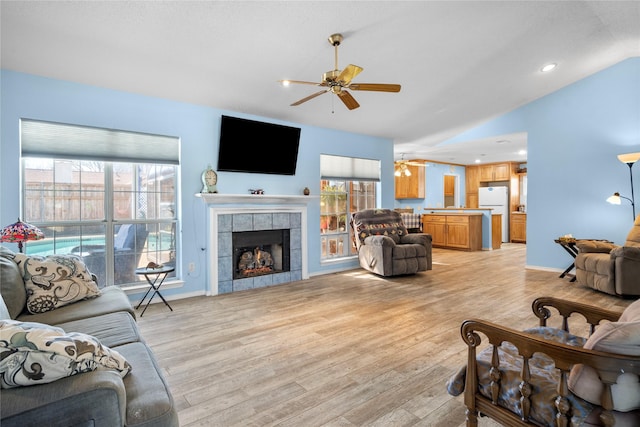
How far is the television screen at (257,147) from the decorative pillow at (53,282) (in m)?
2.21

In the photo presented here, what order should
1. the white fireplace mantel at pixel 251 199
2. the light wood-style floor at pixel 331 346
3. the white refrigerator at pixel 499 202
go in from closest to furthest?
the light wood-style floor at pixel 331 346
the white fireplace mantel at pixel 251 199
the white refrigerator at pixel 499 202

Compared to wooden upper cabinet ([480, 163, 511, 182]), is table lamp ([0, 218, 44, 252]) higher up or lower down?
lower down

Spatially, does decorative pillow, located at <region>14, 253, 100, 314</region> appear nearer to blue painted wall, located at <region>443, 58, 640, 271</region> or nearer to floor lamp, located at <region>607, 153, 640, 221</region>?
floor lamp, located at <region>607, 153, 640, 221</region>

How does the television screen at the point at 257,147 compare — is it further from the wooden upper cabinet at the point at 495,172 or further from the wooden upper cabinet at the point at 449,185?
the wooden upper cabinet at the point at 495,172

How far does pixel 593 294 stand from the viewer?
13.5 ft

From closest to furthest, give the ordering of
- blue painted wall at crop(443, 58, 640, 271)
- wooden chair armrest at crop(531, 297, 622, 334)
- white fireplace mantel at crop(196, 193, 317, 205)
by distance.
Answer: wooden chair armrest at crop(531, 297, 622, 334) → white fireplace mantel at crop(196, 193, 317, 205) → blue painted wall at crop(443, 58, 640, 271)

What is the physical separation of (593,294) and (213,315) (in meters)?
4.68

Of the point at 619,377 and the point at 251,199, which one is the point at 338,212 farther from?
the point at 619,377

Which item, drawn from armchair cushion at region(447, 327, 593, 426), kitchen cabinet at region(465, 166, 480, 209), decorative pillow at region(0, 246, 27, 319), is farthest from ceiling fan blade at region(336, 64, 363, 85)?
kitchen cabinet at region(465, 166, 480, 209)

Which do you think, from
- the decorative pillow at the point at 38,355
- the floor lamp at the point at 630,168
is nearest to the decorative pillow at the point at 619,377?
the decorative pillow at the point at 38,355

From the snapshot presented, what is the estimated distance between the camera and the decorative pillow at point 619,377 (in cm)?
103

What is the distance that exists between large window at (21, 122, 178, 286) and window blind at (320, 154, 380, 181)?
2425mm

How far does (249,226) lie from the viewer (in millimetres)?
4531

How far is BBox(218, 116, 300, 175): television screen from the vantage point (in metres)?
4.30
